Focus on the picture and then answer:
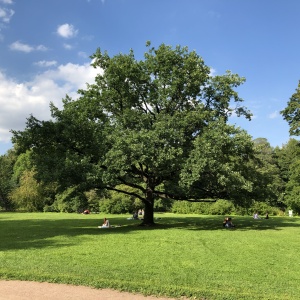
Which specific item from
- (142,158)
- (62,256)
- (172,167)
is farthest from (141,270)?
(172,167)

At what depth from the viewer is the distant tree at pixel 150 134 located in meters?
20.5

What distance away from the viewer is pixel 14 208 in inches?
3024

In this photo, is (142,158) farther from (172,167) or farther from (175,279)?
(175,279)

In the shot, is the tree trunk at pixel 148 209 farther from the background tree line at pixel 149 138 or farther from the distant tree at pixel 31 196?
the distant tree at pixel 31 196

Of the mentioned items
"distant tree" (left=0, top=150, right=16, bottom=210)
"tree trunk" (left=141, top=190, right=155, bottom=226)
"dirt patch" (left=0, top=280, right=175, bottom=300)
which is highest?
"distant tree" (left=0, top=150, right=16, bottom=210)

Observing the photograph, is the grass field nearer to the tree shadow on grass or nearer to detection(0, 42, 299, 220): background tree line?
the tree shadow on grass

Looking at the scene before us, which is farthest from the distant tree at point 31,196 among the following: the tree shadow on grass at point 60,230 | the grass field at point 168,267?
the grass field at point 168,267

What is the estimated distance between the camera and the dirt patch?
6.94 metres

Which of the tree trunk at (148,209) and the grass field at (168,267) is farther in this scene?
the tree trunk at (148,209)

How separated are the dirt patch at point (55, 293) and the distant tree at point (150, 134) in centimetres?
1237

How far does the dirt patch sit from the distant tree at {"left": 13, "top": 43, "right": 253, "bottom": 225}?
1237 centimetres

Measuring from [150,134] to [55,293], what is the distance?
14.1 meters

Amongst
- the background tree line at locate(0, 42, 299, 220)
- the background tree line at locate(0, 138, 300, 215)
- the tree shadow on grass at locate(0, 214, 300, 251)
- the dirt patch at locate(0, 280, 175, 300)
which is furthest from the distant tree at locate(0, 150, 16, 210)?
the dirt patch at locate(0, 280, 175, 300)

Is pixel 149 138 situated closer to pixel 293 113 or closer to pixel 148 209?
pixel 148 209
